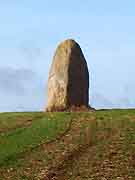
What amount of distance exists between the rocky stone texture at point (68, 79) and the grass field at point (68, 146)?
25.6 feet

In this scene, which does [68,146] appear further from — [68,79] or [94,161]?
[68,79]

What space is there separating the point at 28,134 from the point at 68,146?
6633 mm

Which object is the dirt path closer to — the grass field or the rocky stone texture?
the grass field

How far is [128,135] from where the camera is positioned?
36.9m

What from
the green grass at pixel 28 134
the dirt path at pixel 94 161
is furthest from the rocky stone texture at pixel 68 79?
the dirt path at pixel 94 161

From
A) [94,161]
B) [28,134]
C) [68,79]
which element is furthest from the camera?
[68,79]

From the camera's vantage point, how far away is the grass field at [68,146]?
78.6ft

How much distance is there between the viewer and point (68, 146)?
33.1 meters

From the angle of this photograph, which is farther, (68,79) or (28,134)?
(68,79)

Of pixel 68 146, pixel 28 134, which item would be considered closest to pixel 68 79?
pixel 28 134

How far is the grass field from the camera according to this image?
78.6 feet

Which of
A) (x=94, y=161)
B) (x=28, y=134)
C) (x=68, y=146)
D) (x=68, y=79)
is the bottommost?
(x=94, y=161)

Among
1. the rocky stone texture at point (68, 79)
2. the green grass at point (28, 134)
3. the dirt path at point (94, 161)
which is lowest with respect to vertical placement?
the dirt path at point (94, 161)

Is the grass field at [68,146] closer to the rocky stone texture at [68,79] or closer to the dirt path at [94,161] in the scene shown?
the dirt path at [94,161]
